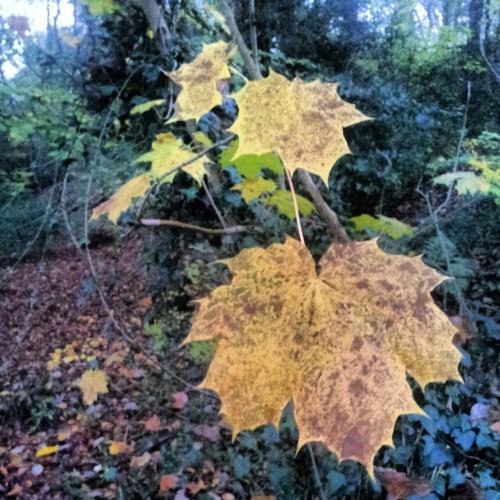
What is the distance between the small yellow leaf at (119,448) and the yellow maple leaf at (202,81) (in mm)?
1347

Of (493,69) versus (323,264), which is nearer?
(323,264)

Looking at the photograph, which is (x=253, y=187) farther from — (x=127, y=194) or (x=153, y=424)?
(x=153, y=424)

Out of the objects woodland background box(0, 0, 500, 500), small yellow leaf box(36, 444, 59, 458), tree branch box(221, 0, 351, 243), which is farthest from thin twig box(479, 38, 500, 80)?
small yellow leaf box(36, 444, 59, 458)

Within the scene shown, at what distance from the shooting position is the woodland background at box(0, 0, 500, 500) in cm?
130

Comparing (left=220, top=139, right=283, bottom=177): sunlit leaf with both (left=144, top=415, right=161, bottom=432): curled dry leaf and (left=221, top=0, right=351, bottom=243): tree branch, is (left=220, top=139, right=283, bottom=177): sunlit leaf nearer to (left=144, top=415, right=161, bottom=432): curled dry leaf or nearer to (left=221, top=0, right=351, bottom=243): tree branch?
(left=221, top=0, right=351, bottom=243): tree branch

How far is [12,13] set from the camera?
78.0 inches

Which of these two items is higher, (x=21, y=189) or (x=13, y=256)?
(x=21, y=189)

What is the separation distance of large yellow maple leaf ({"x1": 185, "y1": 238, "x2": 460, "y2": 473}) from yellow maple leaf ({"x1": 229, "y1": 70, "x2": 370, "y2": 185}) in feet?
0.34

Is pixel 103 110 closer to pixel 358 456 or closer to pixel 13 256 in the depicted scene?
pixel 13 256

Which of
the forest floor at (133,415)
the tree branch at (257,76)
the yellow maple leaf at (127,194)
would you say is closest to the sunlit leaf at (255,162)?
the tree branch at (257,76)

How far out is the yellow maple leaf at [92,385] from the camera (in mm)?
1708

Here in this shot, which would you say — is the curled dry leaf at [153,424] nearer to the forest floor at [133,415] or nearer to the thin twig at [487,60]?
the forest floor at [133,415]

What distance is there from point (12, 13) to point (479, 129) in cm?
205

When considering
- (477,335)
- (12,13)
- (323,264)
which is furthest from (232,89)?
(323,264)
